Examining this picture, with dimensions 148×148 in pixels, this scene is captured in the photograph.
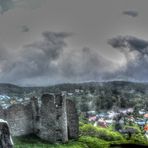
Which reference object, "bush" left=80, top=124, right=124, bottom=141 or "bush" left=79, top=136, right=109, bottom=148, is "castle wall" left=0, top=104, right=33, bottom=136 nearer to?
"bush" left=79, top=136, right=109, bottom=148

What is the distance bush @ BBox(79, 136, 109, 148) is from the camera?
38.3m

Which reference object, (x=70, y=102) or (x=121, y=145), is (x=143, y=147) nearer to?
(x=121, y=145)

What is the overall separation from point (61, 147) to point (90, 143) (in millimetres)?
4970

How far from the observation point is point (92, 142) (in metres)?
39.0

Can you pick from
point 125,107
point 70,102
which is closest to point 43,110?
point 70,102

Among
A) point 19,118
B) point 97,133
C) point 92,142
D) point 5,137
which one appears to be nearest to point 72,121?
point 92,142

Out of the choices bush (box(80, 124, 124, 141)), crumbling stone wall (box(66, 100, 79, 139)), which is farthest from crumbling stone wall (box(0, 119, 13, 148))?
bush (box(80, 124, 124, 141))

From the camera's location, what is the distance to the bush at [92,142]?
126 feet

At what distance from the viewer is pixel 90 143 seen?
38.8 metres

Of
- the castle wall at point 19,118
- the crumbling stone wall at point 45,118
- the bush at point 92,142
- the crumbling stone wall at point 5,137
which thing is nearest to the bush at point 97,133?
the bush at point 92,142

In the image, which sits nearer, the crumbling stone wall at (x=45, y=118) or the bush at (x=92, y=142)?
the crumbling stone wall at (x=45, y=118)

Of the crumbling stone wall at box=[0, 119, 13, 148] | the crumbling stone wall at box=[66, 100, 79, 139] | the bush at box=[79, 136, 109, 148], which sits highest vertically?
the crumbling stone wall at box=[0, 119, 13, 148]

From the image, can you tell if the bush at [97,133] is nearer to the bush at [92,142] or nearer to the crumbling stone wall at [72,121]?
the bush at [92,142]

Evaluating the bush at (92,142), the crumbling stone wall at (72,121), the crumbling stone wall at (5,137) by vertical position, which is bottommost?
the bush at (92,142)
